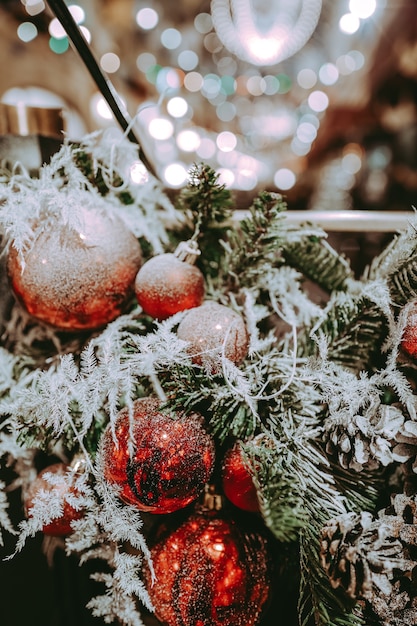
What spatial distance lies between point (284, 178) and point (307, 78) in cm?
81

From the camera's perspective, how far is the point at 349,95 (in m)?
3.33

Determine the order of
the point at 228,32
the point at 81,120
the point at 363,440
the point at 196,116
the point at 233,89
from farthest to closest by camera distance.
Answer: the point at 196,116
the point at 233,89
the point at 81,120
the point at 228,32
the point at 363,440

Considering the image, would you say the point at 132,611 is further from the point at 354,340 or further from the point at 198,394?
the point at 354,340

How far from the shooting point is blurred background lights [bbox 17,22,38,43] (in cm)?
206

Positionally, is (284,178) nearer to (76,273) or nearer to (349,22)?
(349,22)

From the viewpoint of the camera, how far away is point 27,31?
209 centimetres

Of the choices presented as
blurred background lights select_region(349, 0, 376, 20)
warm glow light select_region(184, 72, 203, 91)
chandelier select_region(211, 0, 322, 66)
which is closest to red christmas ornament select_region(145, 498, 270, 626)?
blurred background lights select_region(349, 0, 376, 20)

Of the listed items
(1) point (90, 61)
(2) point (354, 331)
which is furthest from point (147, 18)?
(2) point (354, 331)

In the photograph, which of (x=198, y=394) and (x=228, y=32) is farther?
Result: (x=228, y=32)

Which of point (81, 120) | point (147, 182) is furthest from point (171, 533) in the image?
point (81, 120)

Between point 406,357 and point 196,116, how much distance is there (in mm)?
4332

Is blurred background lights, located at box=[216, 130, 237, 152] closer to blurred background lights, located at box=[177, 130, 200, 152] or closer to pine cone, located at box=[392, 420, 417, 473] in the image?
blurred background lights, located at box=[177, 130, 200, 152]

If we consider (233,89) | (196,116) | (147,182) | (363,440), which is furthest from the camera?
(196,116)

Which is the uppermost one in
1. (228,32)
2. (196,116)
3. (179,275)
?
(228,32)
